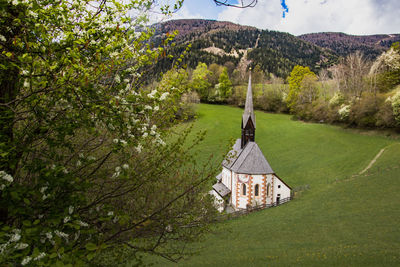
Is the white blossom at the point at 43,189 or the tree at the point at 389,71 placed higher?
the tree at the point at 389,71

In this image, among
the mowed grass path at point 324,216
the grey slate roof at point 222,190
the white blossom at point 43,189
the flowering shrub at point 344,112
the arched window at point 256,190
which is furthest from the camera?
the flowering shrub at point 344,112

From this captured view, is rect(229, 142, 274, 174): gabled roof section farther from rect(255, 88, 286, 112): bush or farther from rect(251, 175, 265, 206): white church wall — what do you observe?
rect(255, 88, 286, 112): bush

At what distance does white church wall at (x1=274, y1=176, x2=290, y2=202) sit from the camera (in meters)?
30.5

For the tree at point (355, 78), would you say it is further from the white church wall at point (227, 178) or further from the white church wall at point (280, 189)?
the white church wall at point (227, 178)

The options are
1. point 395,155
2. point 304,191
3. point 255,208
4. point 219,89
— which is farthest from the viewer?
point 219,89

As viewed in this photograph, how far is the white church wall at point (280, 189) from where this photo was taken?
3052 cm

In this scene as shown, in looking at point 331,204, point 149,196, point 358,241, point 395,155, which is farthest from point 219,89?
point 149,196

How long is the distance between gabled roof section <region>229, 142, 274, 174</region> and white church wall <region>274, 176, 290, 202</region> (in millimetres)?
1596

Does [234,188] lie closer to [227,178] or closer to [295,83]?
[227,178]

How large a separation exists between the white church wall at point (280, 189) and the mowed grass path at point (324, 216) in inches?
57.6

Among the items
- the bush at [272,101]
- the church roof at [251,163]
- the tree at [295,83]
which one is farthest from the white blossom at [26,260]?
the bush at [272,101]

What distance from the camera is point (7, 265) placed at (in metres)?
3.38

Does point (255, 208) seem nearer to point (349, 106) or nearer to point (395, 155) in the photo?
point (395, 155)

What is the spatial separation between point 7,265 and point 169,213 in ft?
11.2
